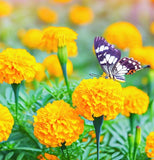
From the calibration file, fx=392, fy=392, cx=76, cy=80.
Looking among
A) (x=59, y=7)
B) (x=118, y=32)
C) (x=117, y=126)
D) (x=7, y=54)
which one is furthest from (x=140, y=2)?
(x=7, y=54)

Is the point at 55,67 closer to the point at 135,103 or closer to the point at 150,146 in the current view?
the point at 135,103

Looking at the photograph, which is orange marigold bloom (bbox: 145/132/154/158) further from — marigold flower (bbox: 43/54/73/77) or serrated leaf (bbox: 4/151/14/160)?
marigold flower (bbox: 43/54/73/77)

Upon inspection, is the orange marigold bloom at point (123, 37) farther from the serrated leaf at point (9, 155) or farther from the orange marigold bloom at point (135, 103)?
the serrated leaf at point (9, 155)

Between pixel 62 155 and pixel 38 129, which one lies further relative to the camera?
pixel 62 155

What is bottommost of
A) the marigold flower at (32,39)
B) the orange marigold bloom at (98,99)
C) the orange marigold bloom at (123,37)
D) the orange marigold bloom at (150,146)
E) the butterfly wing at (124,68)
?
the orange marigold bloom at (150,146)

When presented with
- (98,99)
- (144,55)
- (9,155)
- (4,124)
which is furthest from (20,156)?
(144,55)

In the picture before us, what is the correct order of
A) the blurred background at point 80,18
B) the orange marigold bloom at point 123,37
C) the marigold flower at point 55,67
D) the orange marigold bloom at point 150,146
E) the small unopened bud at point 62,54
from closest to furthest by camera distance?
the orange marigold bloom at point 150,146 → the small unopened bud at point 62,54 → the marigold flower at point 55,67 → the orange marigold bloom at point 123,37 → the blurred background at point 80,18

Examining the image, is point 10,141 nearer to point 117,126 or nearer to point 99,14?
point 117,126

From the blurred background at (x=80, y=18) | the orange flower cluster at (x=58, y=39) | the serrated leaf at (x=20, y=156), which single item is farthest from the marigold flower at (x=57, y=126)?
the blurred background at (x=80, y=18)
